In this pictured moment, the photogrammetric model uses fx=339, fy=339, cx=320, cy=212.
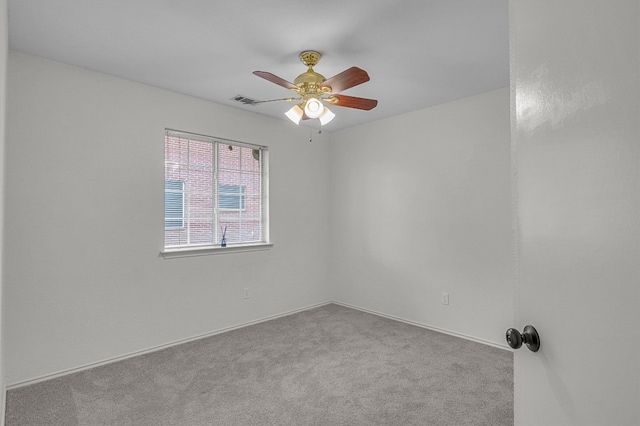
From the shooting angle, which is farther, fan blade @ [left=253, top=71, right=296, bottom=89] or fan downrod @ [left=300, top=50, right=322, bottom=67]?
fan downrod @ [left=300, top=50, right=322, bottom=67]

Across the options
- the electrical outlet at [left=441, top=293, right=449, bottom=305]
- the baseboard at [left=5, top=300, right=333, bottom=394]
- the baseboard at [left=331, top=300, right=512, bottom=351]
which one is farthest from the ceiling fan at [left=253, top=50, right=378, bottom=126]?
the baseboard at [left=331, top=300, right=512, bottom=351]

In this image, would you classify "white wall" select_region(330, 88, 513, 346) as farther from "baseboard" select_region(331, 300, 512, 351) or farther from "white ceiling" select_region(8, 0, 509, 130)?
"white ceiling" select_region(8, 0, 509, 130)

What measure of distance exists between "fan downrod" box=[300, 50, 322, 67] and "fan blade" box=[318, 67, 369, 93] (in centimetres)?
26

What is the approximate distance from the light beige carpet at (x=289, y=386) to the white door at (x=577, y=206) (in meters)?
1.51

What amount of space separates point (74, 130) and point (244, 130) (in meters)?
1.62

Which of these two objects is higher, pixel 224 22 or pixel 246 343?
pixel 224 22

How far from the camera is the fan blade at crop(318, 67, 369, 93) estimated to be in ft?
6.83

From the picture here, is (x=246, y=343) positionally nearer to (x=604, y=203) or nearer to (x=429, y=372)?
(x=429, y=372)

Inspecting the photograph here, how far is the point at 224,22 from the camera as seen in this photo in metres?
2.10

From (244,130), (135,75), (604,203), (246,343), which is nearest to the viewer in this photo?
(604,203)

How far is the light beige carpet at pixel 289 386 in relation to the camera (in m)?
2.10

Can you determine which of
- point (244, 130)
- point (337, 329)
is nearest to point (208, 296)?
point (337, 329)

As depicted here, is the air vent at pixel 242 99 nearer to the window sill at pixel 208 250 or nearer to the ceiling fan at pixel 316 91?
the ceiling fan at pixel 316 91

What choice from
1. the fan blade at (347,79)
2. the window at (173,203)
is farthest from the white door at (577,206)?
the window at (173,203)
